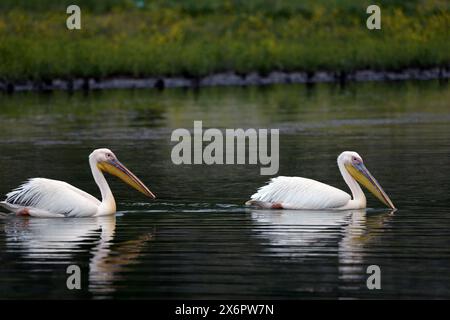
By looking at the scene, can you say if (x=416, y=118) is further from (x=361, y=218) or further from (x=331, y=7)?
(x=331, y=7)

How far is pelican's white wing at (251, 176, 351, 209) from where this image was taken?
13.4 m

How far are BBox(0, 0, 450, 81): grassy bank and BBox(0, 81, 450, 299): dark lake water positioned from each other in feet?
42.7

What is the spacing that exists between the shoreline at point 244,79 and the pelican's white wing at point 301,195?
23721 millimetres

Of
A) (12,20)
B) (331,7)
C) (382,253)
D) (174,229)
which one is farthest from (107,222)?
(331,7)

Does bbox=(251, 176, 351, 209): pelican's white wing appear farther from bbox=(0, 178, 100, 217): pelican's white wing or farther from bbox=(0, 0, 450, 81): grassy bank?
bbox=(0, 0, 450, 81): grassy bank

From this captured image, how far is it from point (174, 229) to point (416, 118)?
42.6 feet

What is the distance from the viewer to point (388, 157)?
18000mm

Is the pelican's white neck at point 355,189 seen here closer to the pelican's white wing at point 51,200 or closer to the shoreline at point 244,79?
the pelican's white wing at point 51,200

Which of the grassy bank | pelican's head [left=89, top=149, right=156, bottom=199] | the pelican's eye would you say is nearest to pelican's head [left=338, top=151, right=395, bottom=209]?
the pelican's eye

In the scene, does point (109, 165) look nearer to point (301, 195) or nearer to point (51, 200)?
point (51, 200)

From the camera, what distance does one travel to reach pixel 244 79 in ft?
129

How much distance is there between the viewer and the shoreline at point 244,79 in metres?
37.4

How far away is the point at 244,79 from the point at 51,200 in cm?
2666

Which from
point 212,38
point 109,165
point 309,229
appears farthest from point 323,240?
point 212,38
